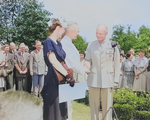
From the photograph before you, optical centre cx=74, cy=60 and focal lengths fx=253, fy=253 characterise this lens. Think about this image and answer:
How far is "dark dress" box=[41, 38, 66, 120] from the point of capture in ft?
11.6

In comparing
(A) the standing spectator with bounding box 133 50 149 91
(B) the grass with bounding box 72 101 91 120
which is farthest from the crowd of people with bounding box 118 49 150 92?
(B) the grass with bounding box 72 101 91 120

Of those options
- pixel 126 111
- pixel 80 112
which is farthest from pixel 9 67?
pixel 126 111

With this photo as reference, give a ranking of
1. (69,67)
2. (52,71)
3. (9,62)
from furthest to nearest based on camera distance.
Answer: (9,62), (69,67), (52,71)

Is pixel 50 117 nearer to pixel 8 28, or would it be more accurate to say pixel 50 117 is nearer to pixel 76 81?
pixel 76 81

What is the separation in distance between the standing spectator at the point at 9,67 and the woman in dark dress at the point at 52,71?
231cm

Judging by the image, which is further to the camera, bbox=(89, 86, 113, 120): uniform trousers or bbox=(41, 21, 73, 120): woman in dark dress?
bbox=(89, 86, 113, 120): uniform trousers

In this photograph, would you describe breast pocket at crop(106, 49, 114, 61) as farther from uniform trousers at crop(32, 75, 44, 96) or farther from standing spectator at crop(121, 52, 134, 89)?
standing spectator at crop(121, 52, 134, 89)

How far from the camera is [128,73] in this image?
7.05m

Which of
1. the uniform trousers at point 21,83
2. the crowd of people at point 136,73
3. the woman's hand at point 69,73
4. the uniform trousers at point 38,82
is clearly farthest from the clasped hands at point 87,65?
the crowd of people at point 136,73

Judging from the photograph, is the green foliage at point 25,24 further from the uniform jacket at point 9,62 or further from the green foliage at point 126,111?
the green foliage at point 126,111

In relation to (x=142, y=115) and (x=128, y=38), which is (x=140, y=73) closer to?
(x=142, y=115)

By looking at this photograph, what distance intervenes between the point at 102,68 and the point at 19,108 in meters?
1.48

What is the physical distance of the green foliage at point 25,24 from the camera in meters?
6.11

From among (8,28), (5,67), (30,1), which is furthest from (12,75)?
(30,1)
